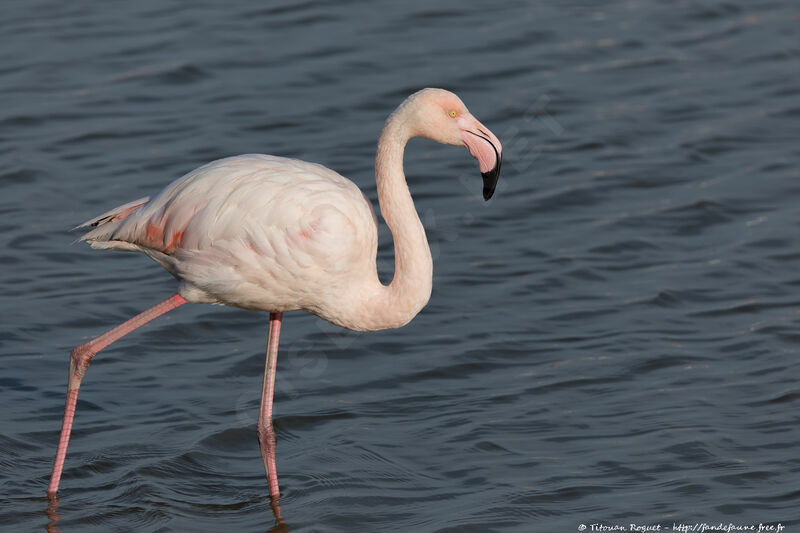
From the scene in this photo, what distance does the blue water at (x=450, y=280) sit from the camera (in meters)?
6.90

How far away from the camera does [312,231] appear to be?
20.8 ft

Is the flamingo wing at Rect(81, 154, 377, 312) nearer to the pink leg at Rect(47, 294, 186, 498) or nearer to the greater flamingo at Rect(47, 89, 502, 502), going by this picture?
the greater flamingo at Rect(47, 89, 502, 502)

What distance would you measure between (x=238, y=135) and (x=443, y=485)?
5.44m

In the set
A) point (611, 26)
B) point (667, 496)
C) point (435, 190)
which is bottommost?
point (667, 496)

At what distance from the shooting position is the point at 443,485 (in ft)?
22.7

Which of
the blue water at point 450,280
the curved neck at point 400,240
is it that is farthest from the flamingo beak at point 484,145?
the blue water at point 450,280

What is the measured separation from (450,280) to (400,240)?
3.01m

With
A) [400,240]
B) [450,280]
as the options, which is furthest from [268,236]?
[450,280]

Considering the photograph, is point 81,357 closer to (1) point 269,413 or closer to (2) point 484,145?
(1) point 269,413

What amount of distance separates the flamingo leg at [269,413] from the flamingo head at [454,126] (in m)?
1.45

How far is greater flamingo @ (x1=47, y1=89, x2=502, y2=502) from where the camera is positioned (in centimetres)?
639

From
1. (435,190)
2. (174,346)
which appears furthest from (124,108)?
(174,346)

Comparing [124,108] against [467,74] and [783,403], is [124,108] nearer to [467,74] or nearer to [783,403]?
[467,74]

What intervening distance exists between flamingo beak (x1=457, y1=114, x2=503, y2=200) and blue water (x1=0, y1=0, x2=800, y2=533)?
174 cm
